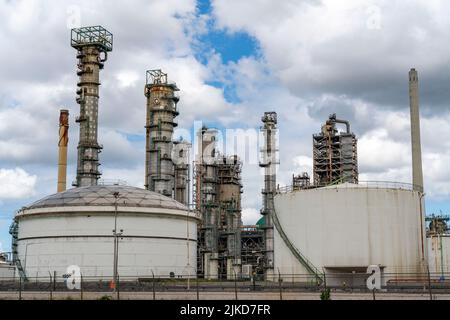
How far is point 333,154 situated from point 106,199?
39.0 m

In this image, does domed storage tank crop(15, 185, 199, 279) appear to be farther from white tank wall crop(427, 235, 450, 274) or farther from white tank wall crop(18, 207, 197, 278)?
white tank wall crop(427, 235, 450, 274)

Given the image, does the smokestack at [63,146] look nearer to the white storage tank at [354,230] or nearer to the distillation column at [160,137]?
the distillation column at [160,137]

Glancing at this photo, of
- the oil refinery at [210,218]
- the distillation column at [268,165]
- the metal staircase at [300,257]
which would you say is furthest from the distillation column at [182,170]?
the metal staircase at [300,257]

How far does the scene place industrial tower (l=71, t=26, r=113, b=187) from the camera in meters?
94.3

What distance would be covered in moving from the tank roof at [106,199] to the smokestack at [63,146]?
2558 centimetres

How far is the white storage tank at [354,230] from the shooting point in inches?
1980

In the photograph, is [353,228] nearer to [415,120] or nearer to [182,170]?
[415,120]

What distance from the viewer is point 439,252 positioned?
72.6 m

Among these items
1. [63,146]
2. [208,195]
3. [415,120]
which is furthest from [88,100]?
[415,120]

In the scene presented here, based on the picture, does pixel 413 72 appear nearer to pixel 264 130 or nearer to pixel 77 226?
pixel 264 130

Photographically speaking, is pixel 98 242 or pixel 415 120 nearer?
pixel 98 242

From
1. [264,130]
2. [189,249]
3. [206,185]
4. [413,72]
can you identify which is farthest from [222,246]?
[413,72]

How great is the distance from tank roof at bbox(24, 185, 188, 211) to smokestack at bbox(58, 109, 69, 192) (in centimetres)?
2558

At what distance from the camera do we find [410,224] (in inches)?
2069
